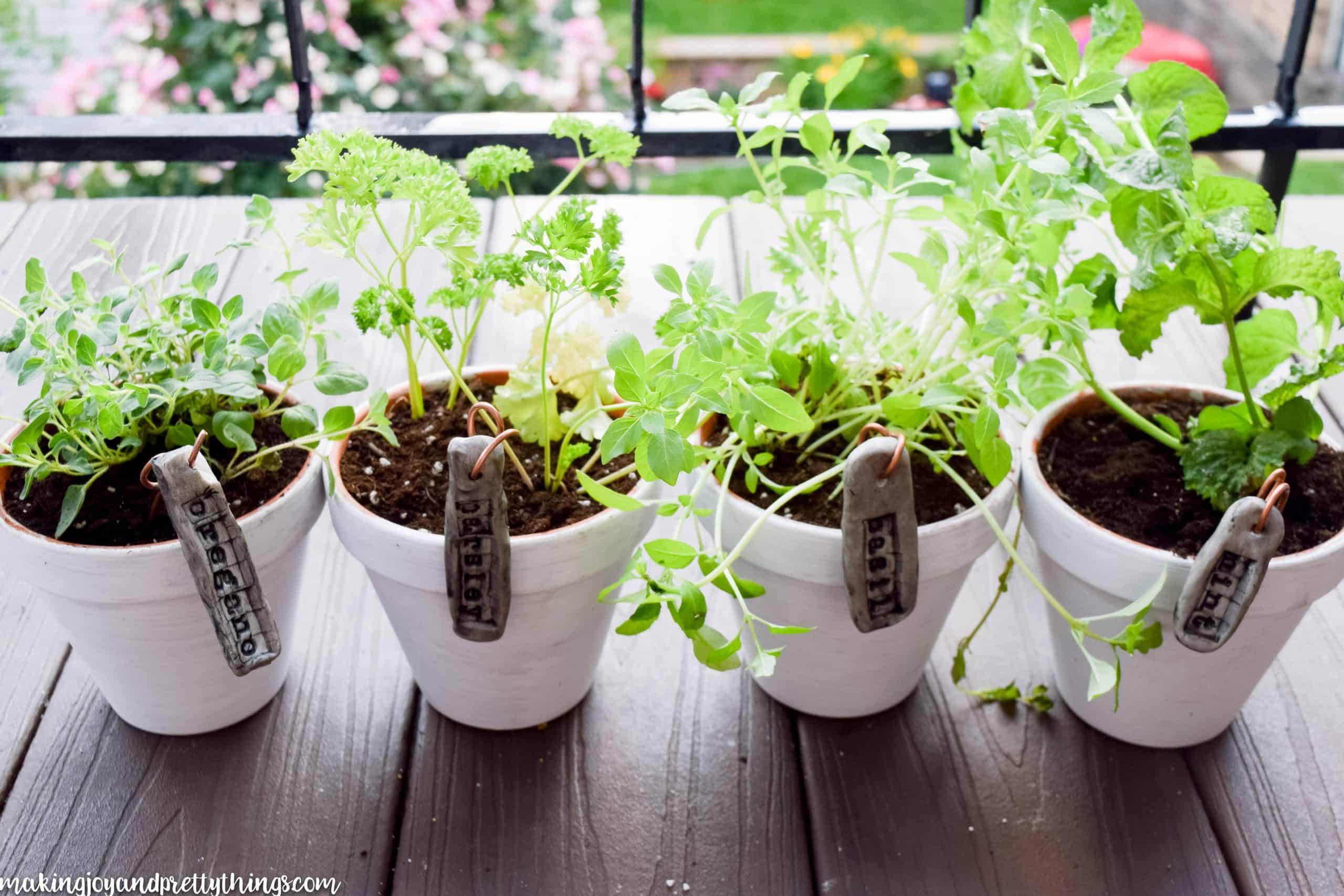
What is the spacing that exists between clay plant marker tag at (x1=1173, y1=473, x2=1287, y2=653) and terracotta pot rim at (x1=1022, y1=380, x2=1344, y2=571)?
0.02 meters

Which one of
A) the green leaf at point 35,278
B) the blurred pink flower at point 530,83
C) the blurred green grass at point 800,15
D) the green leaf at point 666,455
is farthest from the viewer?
the blurred green grass at point 800,15

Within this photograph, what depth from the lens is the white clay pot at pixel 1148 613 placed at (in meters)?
0.84

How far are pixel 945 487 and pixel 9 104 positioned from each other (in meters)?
2.63

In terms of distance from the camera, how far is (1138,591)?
2.78 feet

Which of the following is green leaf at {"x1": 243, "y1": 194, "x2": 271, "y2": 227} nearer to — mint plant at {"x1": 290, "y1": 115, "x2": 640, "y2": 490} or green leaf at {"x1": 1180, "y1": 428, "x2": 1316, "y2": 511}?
mint plant at {"x1": 290, "y1": 115, "x2": 640, "y2": 490}

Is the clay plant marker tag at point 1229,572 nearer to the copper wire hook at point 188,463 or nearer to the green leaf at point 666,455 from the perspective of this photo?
the green leaf at point 666,455

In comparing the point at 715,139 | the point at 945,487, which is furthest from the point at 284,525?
the point at 715,139

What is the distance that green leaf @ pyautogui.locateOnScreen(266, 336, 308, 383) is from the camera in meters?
0.86

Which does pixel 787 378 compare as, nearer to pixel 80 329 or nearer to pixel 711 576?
pixel 711 576

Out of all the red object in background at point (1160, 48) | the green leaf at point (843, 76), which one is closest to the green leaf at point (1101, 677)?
the green leaf at point (843, 76)

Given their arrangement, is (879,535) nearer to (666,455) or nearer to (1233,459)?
(666,455)

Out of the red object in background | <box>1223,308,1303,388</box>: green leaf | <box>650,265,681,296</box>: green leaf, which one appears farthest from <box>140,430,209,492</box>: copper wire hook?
the red object in background

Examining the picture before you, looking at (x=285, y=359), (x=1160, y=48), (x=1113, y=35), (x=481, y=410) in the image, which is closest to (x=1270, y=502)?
(x=1113, y=35)

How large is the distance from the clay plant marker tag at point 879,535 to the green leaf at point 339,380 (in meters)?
0.36
